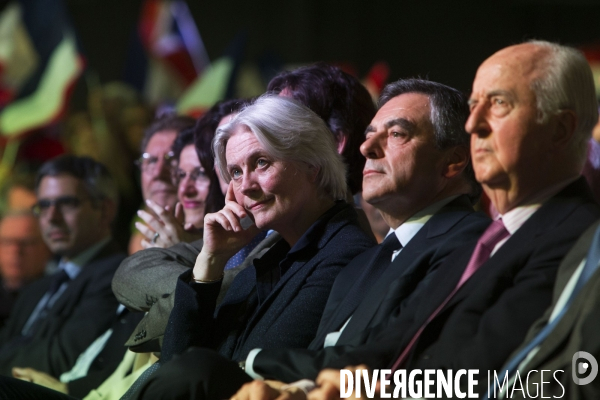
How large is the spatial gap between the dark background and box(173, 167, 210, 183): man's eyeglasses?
7.61 meters

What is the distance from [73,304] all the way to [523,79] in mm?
3271

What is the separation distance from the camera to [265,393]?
7.29 feet

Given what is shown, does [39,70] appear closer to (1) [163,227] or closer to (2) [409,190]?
(1) [163,227]

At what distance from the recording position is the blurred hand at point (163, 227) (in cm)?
388

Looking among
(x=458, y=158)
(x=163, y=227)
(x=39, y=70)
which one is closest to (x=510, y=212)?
(x=458, y=158)

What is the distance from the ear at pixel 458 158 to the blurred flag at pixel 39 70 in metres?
6.75

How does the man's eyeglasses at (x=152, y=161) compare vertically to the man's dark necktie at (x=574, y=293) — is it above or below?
above

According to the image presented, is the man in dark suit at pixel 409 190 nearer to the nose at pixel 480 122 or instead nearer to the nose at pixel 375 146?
the nose at pixel 375 146

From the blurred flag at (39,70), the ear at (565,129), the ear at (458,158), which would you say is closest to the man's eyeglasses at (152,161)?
the ear at (458,158)

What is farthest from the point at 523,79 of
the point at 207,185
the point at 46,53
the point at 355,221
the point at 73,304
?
the point at 46,53

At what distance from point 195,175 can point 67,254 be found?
1.72 meters

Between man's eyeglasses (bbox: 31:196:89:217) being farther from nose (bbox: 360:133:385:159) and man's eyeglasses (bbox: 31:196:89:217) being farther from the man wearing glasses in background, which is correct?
nose (bbox: 360:133:385:159)

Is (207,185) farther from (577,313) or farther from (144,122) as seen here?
(144,122)

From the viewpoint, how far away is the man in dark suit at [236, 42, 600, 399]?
7.15ft
